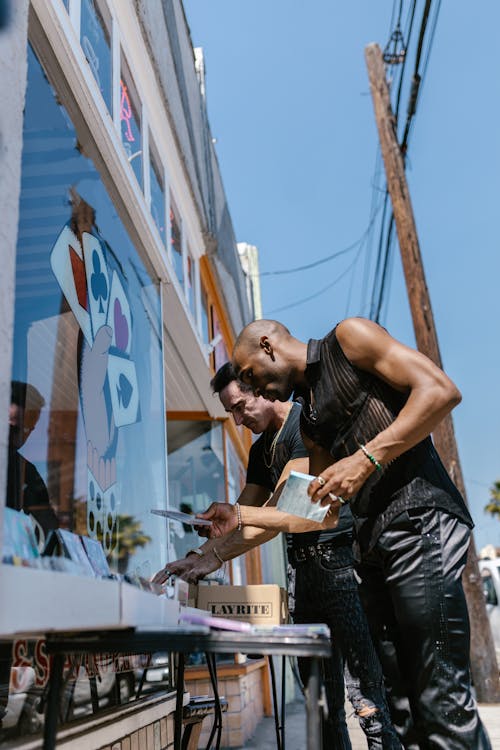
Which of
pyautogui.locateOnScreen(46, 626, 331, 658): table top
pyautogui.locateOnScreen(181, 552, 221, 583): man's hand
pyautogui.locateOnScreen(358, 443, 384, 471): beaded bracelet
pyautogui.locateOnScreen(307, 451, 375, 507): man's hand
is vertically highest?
pyautogui.locateOnScreen(358, 443, 384, 471): beaded bracelet

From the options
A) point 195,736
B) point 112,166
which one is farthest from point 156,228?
point 195,736

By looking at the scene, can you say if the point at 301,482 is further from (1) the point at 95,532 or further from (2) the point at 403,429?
(1) the point at 95,532

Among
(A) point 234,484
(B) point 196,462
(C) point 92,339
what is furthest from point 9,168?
(A) point 234,484

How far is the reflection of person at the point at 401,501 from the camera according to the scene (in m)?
1.77

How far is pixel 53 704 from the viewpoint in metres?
1.29

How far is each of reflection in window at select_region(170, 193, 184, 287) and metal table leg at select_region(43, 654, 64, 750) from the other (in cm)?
363

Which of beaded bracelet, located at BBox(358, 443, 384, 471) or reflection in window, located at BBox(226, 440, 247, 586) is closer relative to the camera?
beaded bracelet, located at BBox(358, 443, 384, 471)

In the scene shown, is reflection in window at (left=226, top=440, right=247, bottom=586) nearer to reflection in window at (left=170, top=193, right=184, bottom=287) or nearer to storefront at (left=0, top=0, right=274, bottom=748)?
storefront at (left=0, top=0, right=274, bottom=748)

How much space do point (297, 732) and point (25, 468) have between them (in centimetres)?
420

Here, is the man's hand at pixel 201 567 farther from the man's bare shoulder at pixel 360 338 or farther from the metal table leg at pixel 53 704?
the metal table leg at pixel 53 704

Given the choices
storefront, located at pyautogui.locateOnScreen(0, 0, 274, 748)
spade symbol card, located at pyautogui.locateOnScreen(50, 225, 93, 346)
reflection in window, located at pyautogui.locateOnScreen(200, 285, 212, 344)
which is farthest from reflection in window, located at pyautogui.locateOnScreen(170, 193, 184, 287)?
spade symbol card, located at pyautogui.locateOnScreen(50, 225, 93, 346)

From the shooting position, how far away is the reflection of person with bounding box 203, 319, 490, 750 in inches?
69.6

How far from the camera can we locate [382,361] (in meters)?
1.96

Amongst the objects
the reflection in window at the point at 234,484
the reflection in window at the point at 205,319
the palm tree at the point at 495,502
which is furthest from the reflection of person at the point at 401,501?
the palm tree at the point at 495,502
